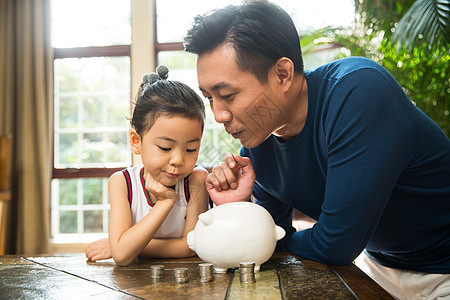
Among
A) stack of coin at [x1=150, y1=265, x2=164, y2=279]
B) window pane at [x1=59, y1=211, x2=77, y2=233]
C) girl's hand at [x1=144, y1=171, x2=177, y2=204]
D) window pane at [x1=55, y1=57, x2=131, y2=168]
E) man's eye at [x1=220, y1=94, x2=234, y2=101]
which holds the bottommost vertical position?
window pane at [x1=59, y1=211, x2=77, y2=233]

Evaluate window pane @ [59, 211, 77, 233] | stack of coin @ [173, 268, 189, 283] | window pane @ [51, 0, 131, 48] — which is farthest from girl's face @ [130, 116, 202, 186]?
window pane @ [59, 211, 77, 233]

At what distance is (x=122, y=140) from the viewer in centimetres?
430

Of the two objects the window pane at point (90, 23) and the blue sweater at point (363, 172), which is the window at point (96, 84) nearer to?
the window pane at point (90, 23)

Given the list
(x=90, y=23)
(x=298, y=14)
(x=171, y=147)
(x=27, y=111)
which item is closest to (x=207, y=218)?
(x=171, y=147)

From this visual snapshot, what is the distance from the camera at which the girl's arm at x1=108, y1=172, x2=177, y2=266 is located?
1135 millimetres

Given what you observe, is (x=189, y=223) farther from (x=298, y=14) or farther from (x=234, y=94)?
(x=298, y=14)

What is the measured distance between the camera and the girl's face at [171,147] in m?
1.20

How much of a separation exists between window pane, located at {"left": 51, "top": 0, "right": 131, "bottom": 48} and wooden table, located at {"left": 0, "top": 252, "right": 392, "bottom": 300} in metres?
3.51

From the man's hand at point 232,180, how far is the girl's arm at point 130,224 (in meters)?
0.12

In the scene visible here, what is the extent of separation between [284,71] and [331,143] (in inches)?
9.7

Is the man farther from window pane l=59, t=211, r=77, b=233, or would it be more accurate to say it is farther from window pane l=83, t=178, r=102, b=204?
window pane l=59, t=211, r=77, b=233

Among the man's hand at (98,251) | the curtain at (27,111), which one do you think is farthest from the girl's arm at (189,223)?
the curtain at (27,111)

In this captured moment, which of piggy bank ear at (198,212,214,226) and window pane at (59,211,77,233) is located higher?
piggy bank ear at (198,212,214,226)

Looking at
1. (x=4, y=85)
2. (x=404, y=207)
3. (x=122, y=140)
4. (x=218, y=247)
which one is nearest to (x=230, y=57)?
(x=218, y=247)
